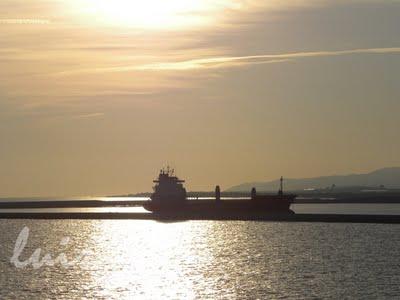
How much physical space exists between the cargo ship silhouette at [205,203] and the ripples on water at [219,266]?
29295 millimetres

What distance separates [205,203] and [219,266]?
81.3 meters

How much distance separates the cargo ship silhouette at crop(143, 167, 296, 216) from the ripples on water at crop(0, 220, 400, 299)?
2930 centimetres

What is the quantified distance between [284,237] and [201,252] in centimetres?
1711

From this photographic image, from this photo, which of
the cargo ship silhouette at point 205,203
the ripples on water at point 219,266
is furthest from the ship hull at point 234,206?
the ripples on water at point 219,266

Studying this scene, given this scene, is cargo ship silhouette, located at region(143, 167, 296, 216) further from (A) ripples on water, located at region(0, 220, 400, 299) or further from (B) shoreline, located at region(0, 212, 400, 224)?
(A) ripples on water, located at region(0, 220, 400, 299)

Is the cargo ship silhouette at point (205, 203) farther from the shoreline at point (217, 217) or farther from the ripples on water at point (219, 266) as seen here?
the ripples on water at point (219, 266)

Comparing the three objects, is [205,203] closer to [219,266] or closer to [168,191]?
[168,191]

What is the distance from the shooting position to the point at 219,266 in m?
71.6

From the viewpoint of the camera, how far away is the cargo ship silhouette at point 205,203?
480ft

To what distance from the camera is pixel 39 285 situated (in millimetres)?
59531

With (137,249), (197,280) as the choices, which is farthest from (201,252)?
(197,280)

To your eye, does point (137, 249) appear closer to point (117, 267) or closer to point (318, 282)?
point (117, 267)

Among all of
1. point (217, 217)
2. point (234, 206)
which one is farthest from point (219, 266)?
point (234, 206)

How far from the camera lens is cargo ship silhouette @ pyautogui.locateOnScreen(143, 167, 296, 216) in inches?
5763
